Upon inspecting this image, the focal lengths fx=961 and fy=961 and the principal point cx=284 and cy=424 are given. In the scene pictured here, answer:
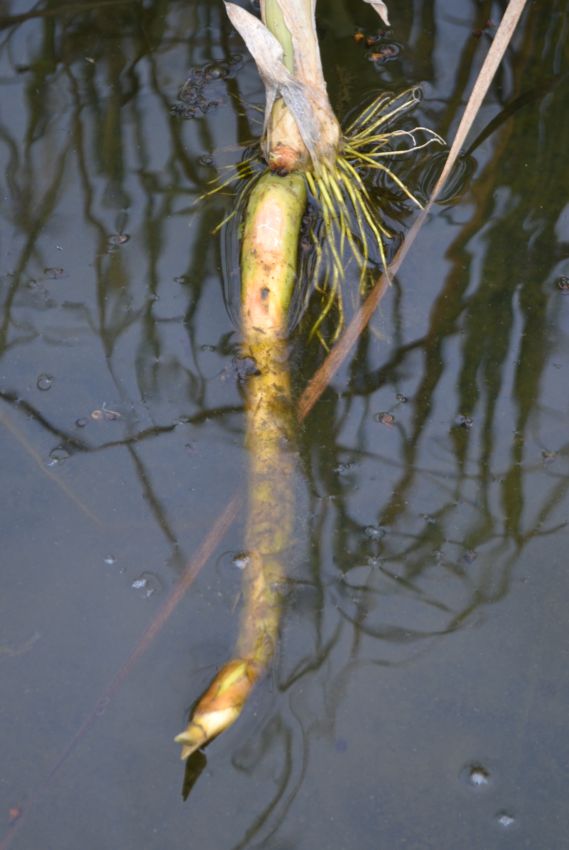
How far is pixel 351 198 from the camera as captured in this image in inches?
97.5

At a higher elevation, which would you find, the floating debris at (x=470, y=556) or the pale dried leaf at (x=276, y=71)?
the pale dried leaf at (x=276, y=71)

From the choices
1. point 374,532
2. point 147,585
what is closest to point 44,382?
point 147,585

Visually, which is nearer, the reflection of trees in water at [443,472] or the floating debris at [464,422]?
the reflection of trees in water at [443,472]

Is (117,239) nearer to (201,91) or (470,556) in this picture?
(201,91)

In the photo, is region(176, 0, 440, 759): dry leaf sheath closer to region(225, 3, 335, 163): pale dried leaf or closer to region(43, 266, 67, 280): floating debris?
region(225, 3, 335, 163): pale dried leaf

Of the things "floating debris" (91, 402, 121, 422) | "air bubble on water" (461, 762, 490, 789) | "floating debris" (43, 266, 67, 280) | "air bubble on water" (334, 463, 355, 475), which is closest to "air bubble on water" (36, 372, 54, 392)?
"floating debris" (91, 402, 121, 422)

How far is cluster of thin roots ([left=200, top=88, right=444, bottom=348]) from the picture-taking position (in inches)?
93.7

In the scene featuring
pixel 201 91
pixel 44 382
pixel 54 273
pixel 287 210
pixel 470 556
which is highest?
pixel 201 91

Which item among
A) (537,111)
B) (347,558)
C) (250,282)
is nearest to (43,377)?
(250,282)

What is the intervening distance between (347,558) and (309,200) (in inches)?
40.7

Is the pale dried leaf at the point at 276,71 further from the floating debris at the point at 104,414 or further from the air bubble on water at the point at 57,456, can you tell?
the air bubble on water at the point at 57,456

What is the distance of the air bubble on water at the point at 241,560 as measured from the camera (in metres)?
1.94

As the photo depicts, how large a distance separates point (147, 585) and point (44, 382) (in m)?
0.58

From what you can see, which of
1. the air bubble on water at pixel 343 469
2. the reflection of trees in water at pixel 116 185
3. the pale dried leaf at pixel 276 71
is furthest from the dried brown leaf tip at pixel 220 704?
the pale dried leaf at pixel 276 71
